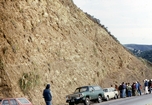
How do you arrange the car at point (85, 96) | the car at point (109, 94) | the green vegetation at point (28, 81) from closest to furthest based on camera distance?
1. the car at point (85, 96)
2. the green vegetation at point (28, 81)
3. the car at point (109, 94)

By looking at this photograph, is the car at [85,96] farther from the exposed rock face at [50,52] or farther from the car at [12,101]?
the car at [12,101]

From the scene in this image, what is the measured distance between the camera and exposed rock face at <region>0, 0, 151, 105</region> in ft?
99.0

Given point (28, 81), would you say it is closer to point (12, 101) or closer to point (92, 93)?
point (92, 93)

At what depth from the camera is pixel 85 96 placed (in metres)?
28.8

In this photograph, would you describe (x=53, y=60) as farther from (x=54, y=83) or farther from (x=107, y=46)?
(x=107, y=46)

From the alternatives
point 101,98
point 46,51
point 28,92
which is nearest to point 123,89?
point 101,98

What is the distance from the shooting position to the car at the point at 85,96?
1121 inches

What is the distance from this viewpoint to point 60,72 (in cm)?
3578

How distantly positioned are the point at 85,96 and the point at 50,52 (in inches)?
353

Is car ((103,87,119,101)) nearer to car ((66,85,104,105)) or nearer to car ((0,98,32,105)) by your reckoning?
car ((66,85,104,105))

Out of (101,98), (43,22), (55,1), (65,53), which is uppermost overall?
(55,1)

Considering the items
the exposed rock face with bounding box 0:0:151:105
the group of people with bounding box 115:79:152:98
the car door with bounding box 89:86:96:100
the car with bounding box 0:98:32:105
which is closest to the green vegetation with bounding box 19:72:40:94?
the exposed rock face with bounding box 0:0:151:105

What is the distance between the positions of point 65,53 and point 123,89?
7.47m

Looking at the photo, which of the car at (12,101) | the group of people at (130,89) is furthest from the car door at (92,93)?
the car at (12,101)
